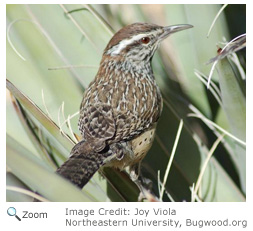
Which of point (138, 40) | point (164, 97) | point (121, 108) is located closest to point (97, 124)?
point (121, 108)

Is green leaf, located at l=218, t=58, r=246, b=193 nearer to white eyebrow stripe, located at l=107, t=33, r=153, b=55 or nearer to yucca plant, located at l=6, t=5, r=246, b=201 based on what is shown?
yucca plant, located at l=6, t=5, r=246, b=201

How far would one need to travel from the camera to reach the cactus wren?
5.98 feet

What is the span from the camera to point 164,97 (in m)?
2.06

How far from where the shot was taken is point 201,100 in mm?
2047

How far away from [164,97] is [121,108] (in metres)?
0.20

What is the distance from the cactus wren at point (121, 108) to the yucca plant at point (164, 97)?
0.05 metres

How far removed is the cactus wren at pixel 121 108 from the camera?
1.82 meters
